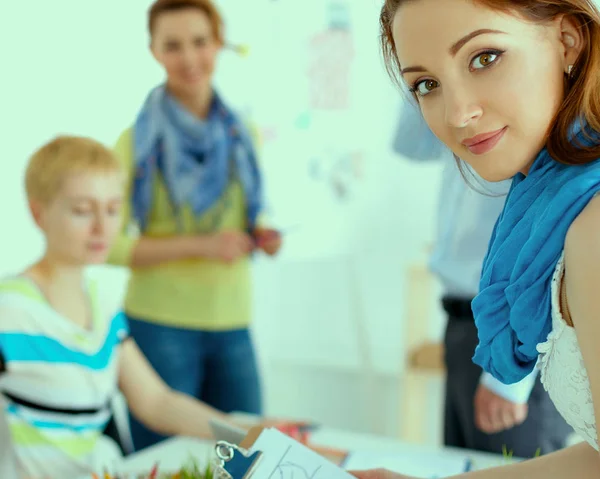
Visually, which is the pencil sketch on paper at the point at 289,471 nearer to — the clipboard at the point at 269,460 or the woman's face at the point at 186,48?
the clipboard at the point at 269,460

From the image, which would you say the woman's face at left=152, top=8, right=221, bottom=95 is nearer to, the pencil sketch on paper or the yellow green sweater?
the yellow green sweater

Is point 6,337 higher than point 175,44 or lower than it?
lower

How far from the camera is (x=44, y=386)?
3.91ft

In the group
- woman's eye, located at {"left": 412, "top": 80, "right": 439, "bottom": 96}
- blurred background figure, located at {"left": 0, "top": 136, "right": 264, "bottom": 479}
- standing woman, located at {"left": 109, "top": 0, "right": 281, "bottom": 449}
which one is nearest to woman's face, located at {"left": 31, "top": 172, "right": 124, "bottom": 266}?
blurred background figure, located at {"left": 0, "top": 136, "right": 264, "bottom": 479}

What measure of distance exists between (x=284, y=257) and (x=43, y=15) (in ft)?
5.45

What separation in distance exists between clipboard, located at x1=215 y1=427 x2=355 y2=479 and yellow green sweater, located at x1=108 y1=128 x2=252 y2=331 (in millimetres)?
937

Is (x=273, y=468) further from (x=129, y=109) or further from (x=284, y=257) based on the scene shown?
(x=284, y=257)

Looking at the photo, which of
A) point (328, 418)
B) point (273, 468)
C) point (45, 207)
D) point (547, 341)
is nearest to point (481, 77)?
point (547, 341)

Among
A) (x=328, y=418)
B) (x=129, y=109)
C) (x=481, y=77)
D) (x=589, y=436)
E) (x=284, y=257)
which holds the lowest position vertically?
(x=328, y=418)

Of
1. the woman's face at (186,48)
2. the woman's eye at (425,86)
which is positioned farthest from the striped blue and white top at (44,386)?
the woman's eye at (425,86)

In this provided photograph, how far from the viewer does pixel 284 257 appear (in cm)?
284

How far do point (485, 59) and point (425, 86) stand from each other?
0.06 meters

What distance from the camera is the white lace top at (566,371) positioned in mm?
611

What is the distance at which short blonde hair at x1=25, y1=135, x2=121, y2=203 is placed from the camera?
122cm
